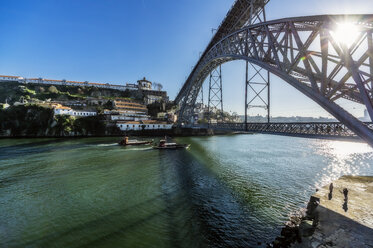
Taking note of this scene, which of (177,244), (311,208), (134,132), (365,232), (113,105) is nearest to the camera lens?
(365,232)

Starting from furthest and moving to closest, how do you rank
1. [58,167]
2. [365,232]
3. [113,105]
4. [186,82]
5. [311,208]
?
[113,105] < [186,82] < [58,167] < [311,208] < [365,232]

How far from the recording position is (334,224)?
6.03 metres

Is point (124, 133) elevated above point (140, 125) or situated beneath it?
situated beneath

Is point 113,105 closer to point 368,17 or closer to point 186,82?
point 186,82

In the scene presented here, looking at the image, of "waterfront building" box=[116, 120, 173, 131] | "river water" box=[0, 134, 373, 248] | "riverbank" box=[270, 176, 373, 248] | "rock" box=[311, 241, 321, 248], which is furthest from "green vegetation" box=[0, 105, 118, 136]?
"rock" box=[311, 241, 321, 248]

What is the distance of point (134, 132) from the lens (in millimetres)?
50469

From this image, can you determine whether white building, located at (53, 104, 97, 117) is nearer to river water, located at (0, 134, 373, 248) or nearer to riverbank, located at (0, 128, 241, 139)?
riverbank, located at (0, 128, 241, 139)

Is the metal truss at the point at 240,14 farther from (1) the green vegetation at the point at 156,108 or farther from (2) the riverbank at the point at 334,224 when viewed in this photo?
(1) the green vegetation at the point at 156,108

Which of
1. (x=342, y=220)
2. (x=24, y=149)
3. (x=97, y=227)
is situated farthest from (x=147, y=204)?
(x=24, y=149)

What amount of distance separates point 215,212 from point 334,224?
5020 millimetres

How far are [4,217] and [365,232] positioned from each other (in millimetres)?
16106

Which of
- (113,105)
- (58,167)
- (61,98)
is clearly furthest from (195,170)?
(61,98)

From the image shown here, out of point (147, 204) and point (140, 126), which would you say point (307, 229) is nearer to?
point (147, 204)

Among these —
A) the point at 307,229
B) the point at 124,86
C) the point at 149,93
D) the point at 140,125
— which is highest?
the point at 124,86
